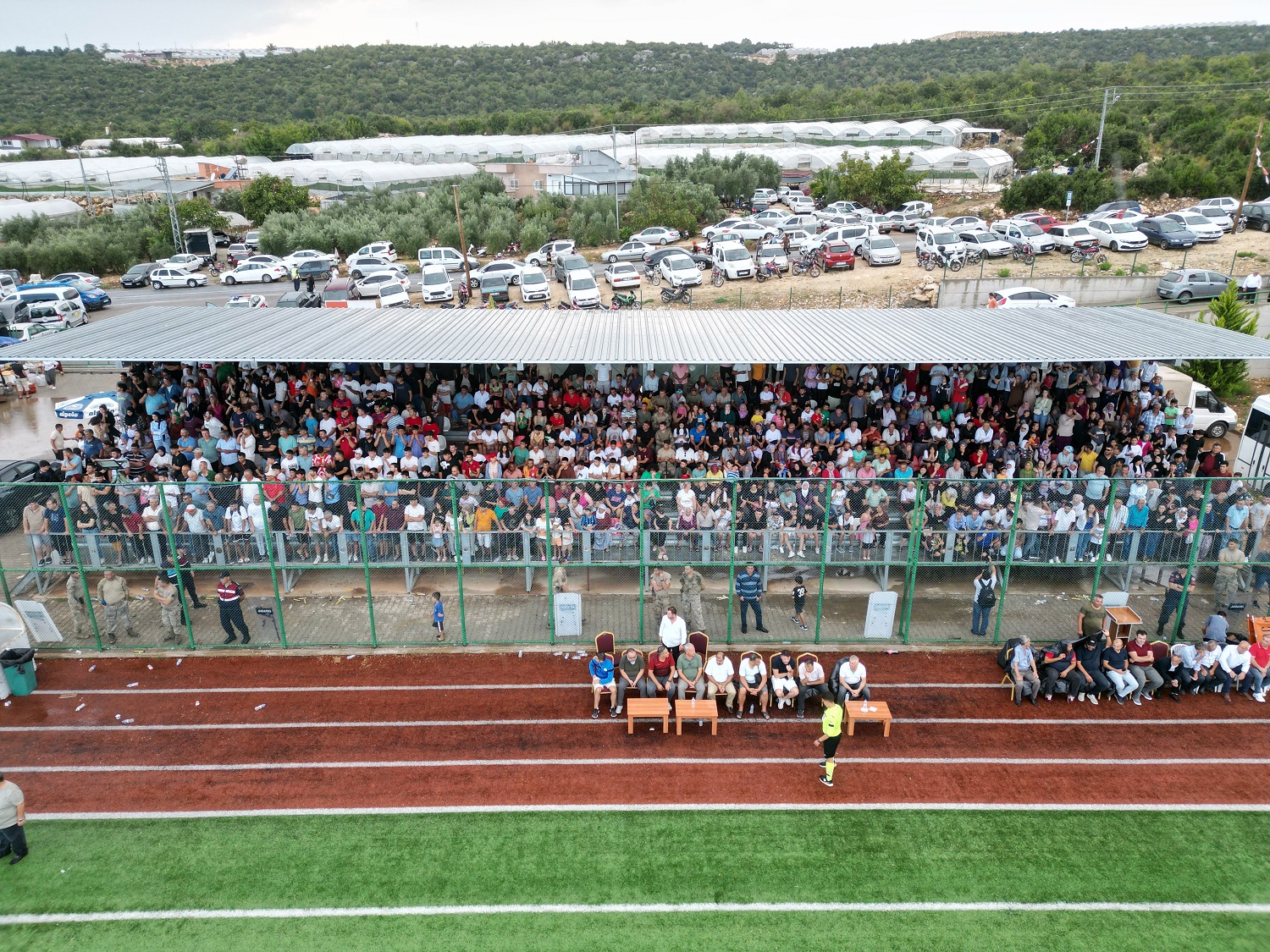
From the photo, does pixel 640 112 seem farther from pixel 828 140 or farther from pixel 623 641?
pixel 623 641

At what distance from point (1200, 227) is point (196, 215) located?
58.7m

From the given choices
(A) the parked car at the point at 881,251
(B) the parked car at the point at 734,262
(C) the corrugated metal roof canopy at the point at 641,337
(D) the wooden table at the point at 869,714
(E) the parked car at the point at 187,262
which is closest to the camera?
(D) the wooden table at the point at 869,714

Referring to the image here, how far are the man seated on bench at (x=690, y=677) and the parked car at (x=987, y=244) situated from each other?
106 ft

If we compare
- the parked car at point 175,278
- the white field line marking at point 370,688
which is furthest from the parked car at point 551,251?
the white field line marking at point 370,688

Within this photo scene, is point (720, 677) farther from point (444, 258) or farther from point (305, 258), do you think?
point (305, 258)

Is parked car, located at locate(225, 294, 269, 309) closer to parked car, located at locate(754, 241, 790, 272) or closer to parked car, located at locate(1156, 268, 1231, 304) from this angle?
parked car, located at locate(754, 241, 790, 272)

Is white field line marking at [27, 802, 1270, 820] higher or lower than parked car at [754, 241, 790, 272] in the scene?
lower

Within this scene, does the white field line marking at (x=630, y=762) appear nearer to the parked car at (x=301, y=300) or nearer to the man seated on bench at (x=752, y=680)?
the man seated on bench at (x=752, y=680)

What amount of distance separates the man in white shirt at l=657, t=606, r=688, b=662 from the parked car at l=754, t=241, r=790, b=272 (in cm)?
2769

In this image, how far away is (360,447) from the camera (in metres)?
18.1

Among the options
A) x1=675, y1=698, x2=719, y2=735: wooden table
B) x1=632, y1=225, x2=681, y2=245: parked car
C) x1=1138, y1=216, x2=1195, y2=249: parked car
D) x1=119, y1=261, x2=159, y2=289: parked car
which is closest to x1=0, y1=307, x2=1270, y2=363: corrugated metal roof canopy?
x1=675, y1=698, x2=719, y2=735: wooden table

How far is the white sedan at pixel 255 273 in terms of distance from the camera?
1753 inches

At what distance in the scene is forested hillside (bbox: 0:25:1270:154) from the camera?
91.0 m

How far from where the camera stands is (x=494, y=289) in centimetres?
3572
